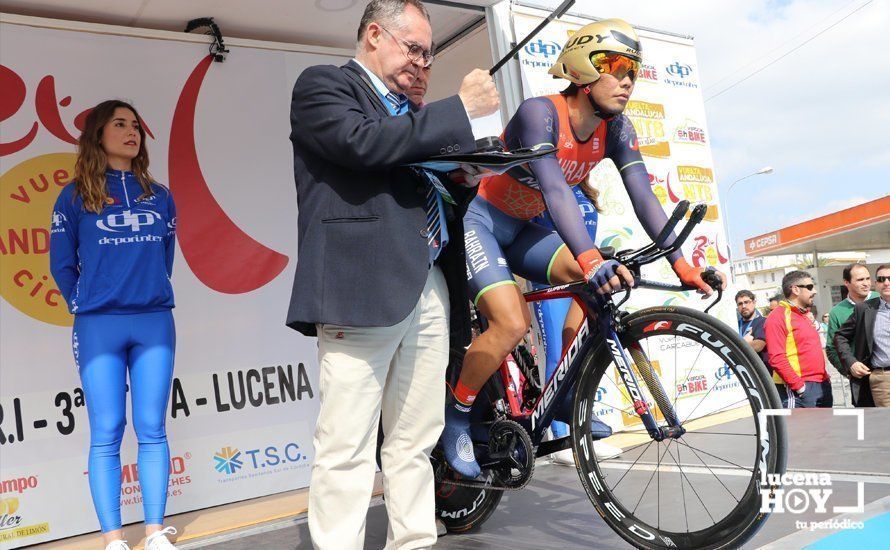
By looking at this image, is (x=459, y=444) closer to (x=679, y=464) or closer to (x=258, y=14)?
(x=679, y=464)

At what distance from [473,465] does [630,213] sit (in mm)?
3354

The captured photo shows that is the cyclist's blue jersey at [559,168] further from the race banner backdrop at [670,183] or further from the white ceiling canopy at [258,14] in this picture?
the race banner backdrop at [670,183]

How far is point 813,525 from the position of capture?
8.26 feet

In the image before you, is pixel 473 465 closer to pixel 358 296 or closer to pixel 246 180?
pixel 358 296

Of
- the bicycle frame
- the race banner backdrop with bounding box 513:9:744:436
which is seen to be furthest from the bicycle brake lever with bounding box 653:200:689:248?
the race banner backdrop with bounding box 513:9:744:436

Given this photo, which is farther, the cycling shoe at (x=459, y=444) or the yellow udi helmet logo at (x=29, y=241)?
the yellow udi helmet logo at (x=29, y=241)

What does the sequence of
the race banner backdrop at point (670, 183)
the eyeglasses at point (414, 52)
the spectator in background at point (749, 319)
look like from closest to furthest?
1. the eyeglasses at point (414, 52)
2. the race banner backdrop at point (670, 183)
3. the spectator in background at point (749, 319)

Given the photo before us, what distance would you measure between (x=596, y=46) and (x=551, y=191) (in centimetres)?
64

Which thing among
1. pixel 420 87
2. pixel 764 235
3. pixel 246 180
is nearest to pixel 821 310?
pixel 764 235

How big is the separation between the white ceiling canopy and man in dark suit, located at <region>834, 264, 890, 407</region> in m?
3.97

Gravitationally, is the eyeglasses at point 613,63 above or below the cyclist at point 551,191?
above

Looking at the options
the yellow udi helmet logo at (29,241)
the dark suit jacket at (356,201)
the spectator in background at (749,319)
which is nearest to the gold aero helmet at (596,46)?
the dark suit jacket at (356,201)

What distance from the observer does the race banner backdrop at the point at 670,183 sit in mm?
5613

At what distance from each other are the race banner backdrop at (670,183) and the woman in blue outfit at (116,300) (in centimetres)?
289
